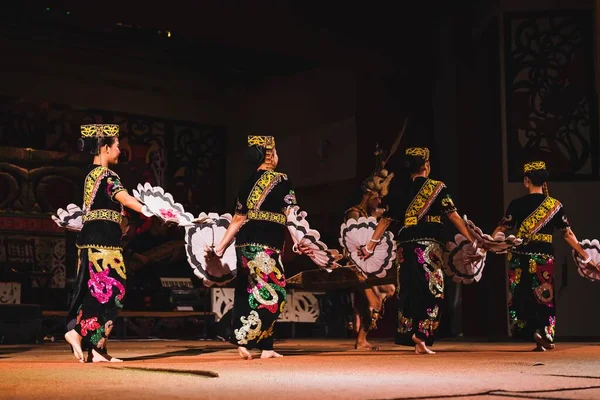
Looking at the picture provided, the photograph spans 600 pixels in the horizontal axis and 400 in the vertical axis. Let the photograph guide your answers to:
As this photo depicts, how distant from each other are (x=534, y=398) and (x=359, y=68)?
341 inches

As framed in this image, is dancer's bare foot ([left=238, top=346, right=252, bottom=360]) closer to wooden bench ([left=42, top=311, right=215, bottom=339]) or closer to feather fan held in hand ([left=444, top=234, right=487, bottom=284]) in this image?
A: feather fan held in hand ([left=444, top=234, right=487, bottom=284])

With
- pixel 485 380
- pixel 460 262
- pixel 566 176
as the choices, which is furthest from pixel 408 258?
pixel 566 176

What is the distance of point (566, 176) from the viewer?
1102 cm

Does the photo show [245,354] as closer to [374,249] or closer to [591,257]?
[374,249]

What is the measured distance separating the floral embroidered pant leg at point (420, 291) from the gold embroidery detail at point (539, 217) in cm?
101

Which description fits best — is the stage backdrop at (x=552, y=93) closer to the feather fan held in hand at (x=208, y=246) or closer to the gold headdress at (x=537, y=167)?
the gold headdress at (x=537, y=167)

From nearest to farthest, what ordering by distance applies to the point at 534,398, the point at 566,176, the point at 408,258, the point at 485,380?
the point at 534,398, the point at 485,380, the point at 408,258, the point at 566,176

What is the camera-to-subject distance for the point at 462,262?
7.43m

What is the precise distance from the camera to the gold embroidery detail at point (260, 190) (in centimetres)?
634

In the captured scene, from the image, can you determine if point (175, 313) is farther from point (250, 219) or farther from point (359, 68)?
point (250, 219)

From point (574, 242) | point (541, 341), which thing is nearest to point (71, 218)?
point (541, 341)

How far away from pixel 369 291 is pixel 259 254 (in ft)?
7.26

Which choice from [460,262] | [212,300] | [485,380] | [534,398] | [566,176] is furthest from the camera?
[212,300]

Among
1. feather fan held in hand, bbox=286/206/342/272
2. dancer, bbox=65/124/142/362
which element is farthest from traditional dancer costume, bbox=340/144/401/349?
dancer, bbox=65/124/142/362
